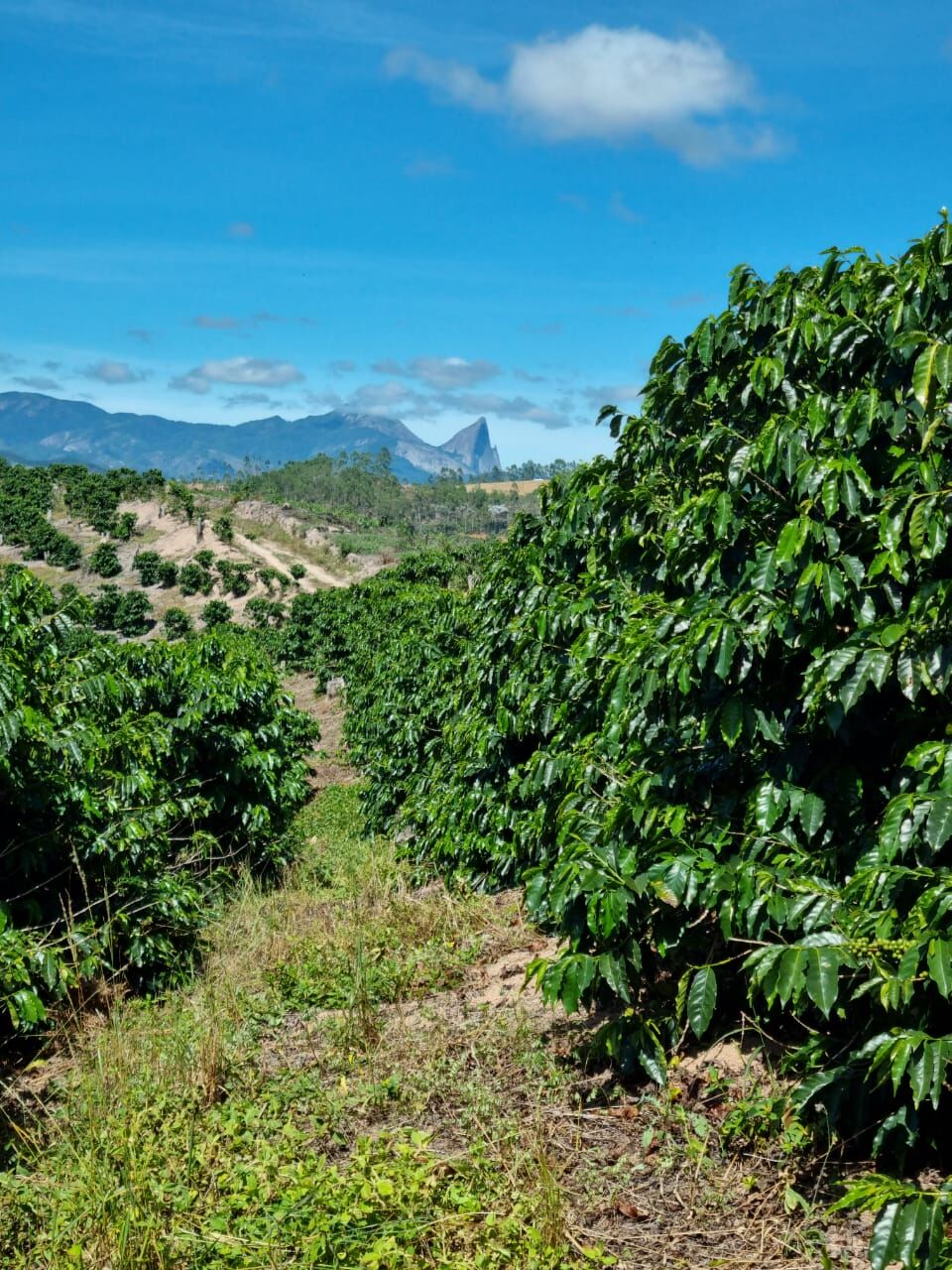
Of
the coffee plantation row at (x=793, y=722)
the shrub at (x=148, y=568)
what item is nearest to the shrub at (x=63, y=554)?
the shrub at (x=148, y=568)

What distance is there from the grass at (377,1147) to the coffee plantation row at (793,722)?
36 centimetres

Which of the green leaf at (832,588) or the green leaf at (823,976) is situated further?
the green leaf at (832,588)

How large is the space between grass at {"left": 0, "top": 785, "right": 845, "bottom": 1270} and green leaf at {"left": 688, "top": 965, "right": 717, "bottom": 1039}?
1.39ft

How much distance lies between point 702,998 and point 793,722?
1.11m

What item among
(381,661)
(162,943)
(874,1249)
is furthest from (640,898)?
(381,661)

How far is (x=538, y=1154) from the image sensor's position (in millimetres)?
3615

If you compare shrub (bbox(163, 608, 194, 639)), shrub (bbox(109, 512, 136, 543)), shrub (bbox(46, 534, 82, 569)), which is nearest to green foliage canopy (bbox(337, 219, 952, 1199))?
shrub (bbox(163, 608, 194, 639))

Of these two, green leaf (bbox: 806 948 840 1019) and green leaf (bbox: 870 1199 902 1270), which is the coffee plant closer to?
green leaf (bbox: 806 948 840 1019)

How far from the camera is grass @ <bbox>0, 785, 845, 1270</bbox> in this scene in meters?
3.27

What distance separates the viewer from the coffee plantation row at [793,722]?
305cm

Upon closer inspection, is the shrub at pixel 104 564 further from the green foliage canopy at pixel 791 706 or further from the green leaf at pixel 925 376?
the green leaf at pixel 925 376

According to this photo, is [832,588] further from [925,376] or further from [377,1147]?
[377,1147]

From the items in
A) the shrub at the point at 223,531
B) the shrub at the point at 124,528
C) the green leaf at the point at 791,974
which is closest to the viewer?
the green leaf at the point at 791,974

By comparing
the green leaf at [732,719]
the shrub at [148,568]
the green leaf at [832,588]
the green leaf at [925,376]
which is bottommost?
the green leaf at [732,719]
